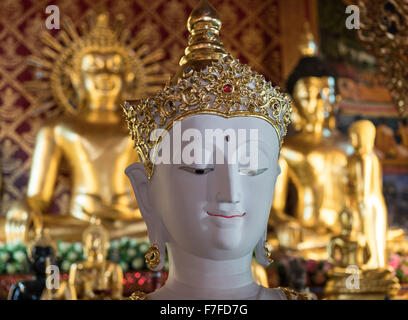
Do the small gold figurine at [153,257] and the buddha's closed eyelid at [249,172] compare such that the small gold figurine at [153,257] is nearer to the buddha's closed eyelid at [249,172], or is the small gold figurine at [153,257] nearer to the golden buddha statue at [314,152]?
the buddha's closed eyelid at [249,172]

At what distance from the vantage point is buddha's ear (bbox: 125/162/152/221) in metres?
1.47

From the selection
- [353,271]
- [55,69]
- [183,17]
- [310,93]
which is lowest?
[353,271]

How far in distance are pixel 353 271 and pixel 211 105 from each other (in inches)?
48.3

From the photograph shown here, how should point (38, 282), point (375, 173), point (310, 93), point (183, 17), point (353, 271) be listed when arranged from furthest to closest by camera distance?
point (183, 17) < point (310, 93) < point (375, 173) < point (353, 271) < point (38, 282)

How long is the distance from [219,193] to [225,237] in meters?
0.10

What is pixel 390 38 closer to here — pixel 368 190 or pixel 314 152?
pixel 368 190

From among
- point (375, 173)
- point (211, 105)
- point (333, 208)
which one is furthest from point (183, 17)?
point (211, 105)

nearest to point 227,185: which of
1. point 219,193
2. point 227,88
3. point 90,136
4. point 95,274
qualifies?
point 219,193

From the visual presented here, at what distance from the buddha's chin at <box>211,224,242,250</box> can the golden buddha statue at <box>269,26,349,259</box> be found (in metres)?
2.29

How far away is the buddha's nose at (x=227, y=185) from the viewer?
1.28 metres

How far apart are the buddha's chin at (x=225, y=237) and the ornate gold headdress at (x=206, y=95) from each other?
25 centimetres

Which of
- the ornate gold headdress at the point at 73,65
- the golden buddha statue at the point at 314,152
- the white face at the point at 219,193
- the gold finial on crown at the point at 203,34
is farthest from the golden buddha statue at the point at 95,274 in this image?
the ornate gold headdress at the point at 73,65

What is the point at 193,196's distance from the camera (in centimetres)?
131

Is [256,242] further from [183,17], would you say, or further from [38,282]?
[183,17]
